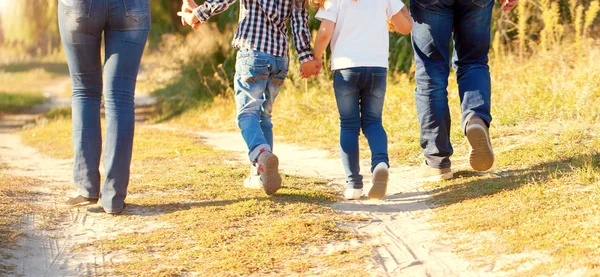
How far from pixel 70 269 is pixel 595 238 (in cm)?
214

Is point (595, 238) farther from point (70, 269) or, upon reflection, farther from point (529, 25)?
point (529, 25)

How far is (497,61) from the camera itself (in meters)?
8.12

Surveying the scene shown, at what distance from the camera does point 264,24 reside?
4.21 m

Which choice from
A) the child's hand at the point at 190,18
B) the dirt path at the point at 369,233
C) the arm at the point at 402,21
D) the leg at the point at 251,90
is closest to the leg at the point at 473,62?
the arm at the point at 402,21

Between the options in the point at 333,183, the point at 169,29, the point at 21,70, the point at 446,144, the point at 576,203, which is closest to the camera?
the point at 576,203

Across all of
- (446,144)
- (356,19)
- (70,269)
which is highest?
(356,19)

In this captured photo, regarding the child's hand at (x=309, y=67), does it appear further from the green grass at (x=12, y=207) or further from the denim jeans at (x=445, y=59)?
the green grass at (x=12, y=207)

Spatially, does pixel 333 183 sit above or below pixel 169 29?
below

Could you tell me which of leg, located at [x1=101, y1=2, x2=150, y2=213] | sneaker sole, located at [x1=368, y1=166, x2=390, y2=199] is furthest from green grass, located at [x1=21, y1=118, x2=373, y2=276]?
sneaker sole, located at [x1=368, y1=166, x2=390, y2=199]

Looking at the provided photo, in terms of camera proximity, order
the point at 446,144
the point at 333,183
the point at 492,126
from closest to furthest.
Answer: the point at 446,144 → the point at 333,183 → the point at 492,126

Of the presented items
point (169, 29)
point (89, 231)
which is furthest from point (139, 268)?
point (169, 29)

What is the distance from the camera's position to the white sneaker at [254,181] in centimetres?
451

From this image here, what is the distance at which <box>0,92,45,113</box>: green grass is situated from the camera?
15.7 m

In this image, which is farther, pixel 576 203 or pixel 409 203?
pixel 409 203
